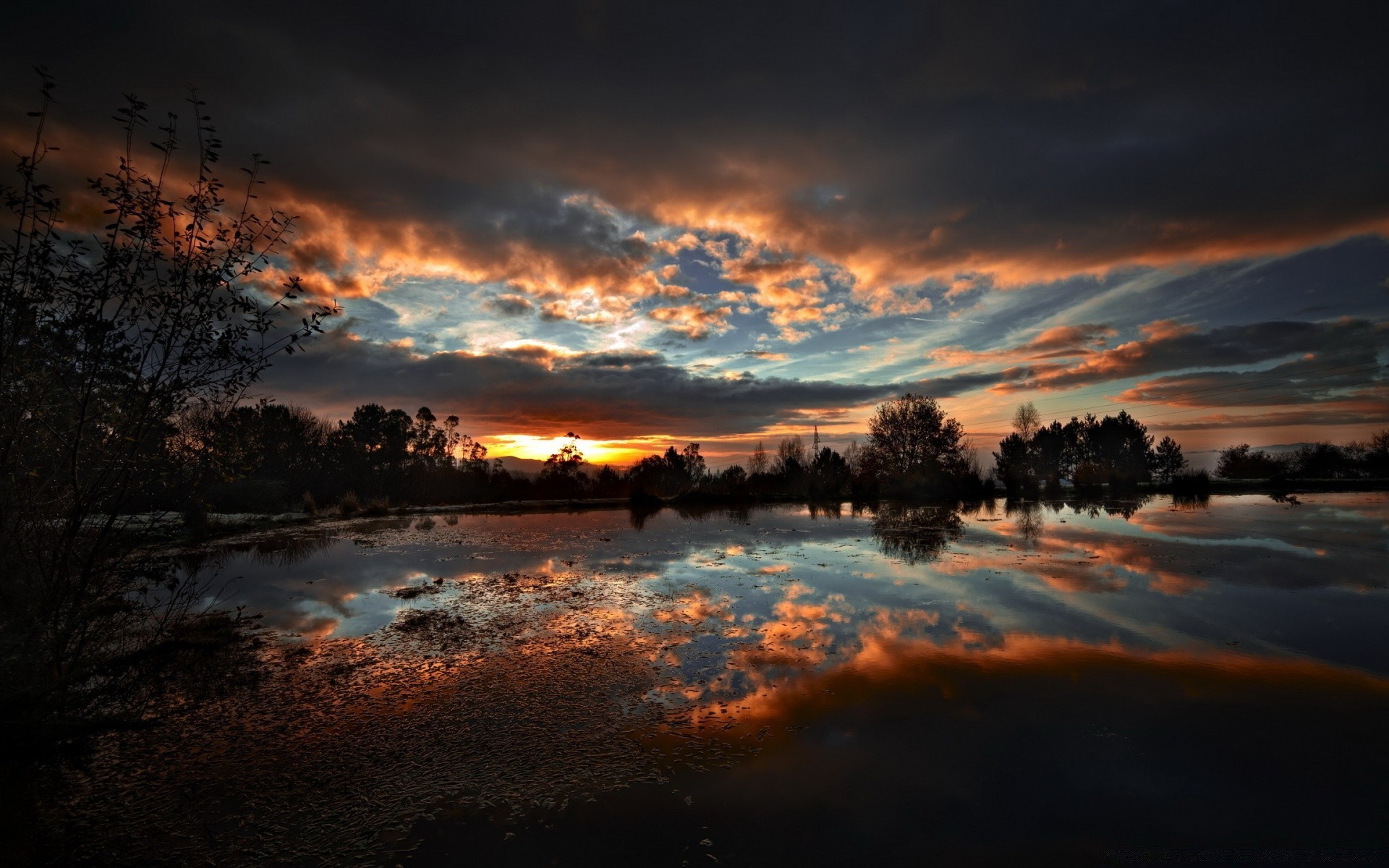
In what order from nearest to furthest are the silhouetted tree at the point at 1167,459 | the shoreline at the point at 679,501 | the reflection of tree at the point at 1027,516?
the reflection of tree at the point at 1027,516 → the shoreline at the point at 679,501 → the silhouetted tree at the point at 1167,459

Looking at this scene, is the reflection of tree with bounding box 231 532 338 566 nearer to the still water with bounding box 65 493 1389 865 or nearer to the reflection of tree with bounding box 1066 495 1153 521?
the still water with bounding box 65 493 1389 865

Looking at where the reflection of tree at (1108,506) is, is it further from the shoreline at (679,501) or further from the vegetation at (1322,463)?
the vegetation at (1322,463)

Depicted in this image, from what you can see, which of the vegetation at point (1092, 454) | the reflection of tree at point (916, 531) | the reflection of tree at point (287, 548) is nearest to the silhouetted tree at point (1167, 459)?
the vegetation at point (1092, 454)

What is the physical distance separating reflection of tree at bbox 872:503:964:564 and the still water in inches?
175

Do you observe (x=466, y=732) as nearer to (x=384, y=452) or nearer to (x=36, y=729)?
(x=36, y=729)

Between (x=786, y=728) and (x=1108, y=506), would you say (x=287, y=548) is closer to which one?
(x=786, y=728)

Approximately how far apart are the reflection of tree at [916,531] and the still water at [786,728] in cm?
444

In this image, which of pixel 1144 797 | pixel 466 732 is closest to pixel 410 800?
pixel 466 732

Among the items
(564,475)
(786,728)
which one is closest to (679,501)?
(564,475)

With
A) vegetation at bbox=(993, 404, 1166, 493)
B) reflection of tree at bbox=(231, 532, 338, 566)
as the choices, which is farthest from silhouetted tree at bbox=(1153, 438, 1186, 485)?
reflection of tree at bbox=(231, 532, 338, 566)

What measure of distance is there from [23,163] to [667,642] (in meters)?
8.78

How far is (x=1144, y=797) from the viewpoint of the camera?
15.3 feet

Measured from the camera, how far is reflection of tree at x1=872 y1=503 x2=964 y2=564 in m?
17.5

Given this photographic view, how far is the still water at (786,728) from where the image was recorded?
421cm
